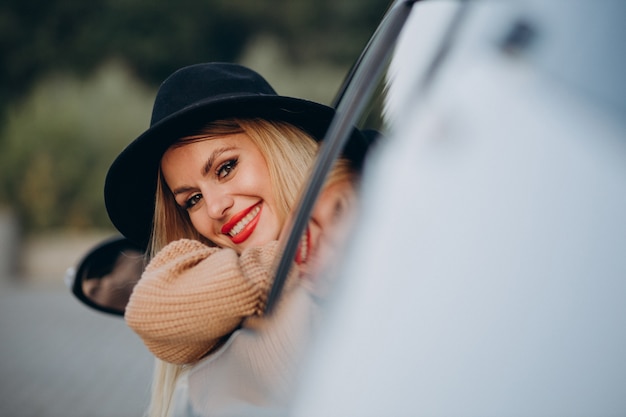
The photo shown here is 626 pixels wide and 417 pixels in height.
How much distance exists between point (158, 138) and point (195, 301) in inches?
32.6

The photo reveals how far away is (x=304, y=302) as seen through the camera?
1.19m

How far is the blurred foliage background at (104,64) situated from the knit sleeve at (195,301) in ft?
38.0

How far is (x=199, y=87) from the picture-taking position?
2197 mm

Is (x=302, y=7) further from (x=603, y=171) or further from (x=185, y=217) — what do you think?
(x=603, y=171)

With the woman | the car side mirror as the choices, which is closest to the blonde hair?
the woman

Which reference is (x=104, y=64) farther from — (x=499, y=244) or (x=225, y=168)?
(x=499, y=244)

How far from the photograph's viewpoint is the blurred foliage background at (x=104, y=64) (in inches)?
513

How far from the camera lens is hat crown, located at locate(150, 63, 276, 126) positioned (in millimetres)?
2180

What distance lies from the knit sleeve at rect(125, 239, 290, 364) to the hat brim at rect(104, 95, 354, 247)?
1.84 feet

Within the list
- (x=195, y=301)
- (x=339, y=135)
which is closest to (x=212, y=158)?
(x=195, y=301)

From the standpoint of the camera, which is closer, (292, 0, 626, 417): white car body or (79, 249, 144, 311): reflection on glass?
(292, 0, 626, 417): white car body

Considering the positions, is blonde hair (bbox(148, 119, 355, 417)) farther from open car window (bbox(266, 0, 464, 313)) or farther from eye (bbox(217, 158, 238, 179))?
open car window (bbox(266, 0, 464, 313))

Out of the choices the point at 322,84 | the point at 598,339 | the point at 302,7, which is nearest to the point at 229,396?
the point at 598,339

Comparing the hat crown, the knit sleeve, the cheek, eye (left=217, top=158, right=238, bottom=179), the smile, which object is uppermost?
the hat crown
